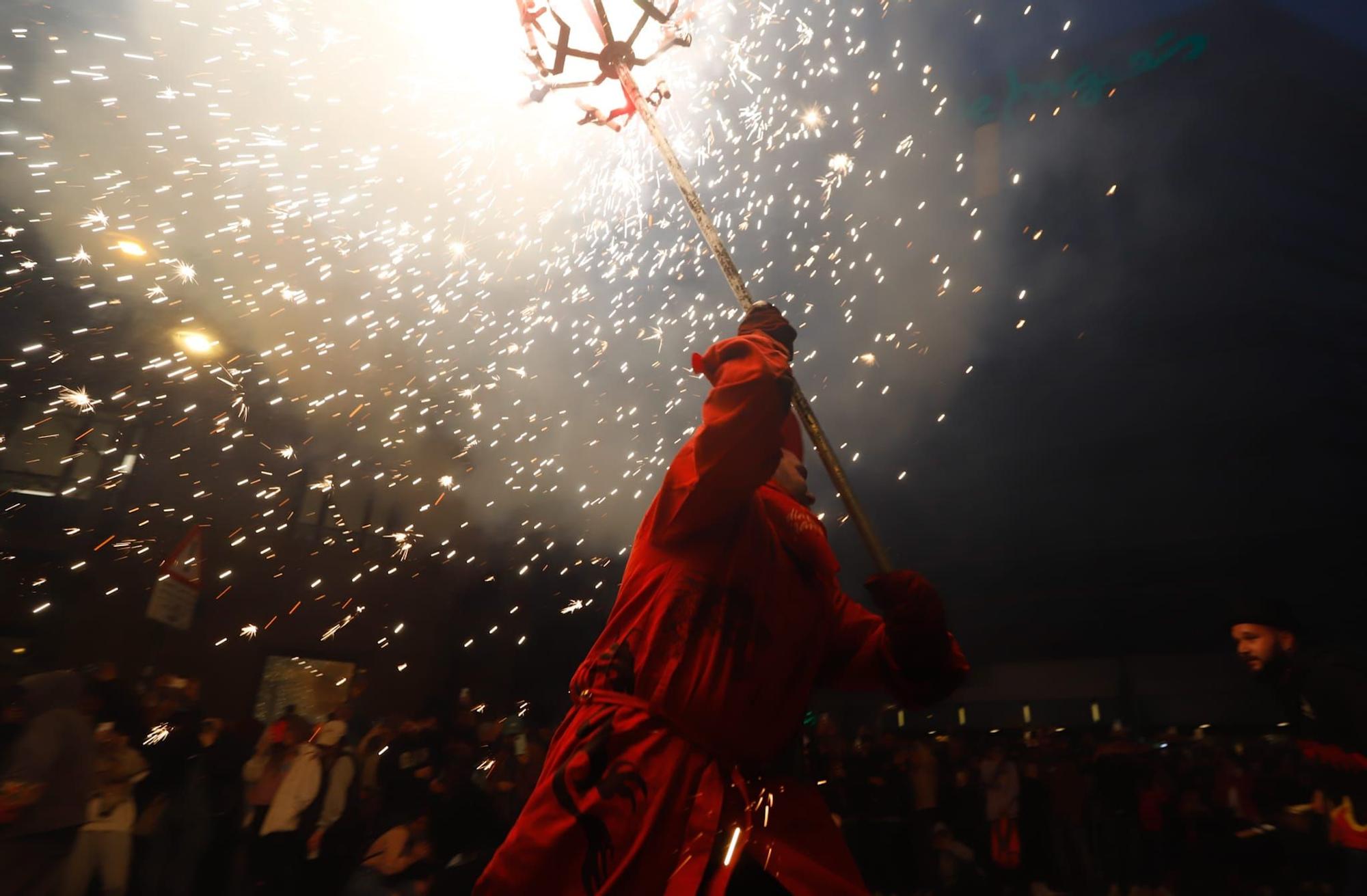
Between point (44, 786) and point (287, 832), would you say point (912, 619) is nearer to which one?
point (44, 786)

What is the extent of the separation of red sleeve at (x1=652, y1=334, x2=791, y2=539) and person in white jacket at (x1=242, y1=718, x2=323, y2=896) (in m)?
4.32

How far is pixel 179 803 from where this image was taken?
4332 millimetres

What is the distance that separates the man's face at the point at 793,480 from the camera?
1946 mm

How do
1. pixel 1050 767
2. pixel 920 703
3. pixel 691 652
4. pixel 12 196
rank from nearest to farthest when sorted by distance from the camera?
pixel 691 652 < pixel 920 703 < pixel 12 196 < pixel 1050 767

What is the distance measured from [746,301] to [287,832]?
462cm

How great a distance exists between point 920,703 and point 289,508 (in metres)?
11.6

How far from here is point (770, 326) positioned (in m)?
1.95

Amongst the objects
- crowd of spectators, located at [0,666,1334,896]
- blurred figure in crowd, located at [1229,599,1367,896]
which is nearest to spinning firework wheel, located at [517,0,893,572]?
crowd of spectators, located at [0,666,1334,896]

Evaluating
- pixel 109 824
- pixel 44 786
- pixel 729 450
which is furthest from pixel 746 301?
pixel 109 824

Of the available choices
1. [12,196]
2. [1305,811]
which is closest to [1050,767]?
[1305,811]

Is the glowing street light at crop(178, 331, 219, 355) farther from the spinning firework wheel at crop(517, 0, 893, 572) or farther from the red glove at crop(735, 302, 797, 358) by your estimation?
the red glove at crop(735, 302, 797, 358)

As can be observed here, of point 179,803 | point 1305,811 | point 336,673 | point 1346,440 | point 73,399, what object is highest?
point 73,399

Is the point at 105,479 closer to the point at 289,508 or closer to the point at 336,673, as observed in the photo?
the point at 289,508

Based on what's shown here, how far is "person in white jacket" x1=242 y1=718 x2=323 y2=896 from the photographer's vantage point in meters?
4.50
